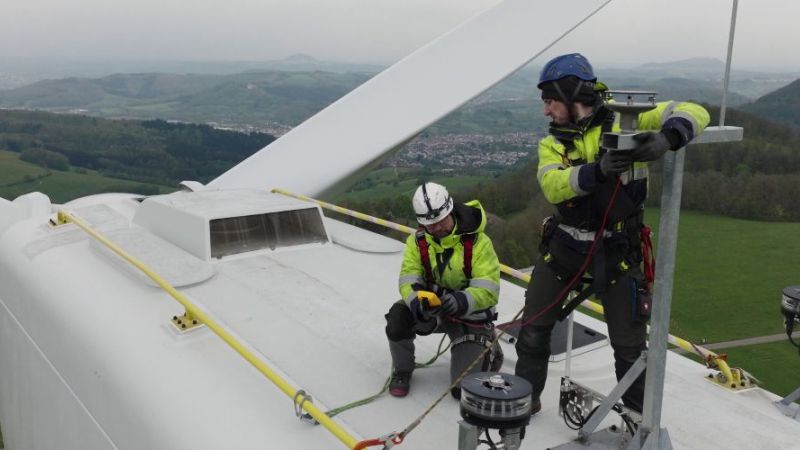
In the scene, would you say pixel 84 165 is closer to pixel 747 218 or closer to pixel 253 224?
pixel 747 218

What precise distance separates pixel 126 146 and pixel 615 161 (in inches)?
5434

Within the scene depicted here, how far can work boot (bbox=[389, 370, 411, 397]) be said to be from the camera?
6469 millimetres

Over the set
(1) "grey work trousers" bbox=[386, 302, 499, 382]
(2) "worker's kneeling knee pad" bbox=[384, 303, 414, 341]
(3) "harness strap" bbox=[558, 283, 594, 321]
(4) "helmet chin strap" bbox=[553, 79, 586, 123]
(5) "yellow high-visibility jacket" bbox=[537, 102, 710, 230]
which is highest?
(4) "helmet chin strap" bbox=[553, 79, 586, 123]

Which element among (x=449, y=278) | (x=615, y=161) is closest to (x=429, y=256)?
(x=449, y=278)

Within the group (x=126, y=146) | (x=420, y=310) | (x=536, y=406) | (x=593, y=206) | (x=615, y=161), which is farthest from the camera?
(x=126, y=146)

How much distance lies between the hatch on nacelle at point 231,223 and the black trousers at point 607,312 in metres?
6.55

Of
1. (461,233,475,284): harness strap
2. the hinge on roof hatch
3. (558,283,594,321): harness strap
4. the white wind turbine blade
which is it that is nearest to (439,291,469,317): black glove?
(461,233,475,284): harness strap

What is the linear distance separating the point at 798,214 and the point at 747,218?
16.6 feet

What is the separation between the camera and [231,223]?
36.8ft

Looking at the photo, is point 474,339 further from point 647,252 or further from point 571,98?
point 571,98

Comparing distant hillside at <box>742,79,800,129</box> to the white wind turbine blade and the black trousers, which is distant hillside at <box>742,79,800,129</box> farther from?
the black trousers

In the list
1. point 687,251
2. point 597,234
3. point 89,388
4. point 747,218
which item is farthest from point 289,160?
point 747,218

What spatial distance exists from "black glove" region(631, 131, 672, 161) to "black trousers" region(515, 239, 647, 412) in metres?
1.25

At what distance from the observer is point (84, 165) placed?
12206 centimetres
